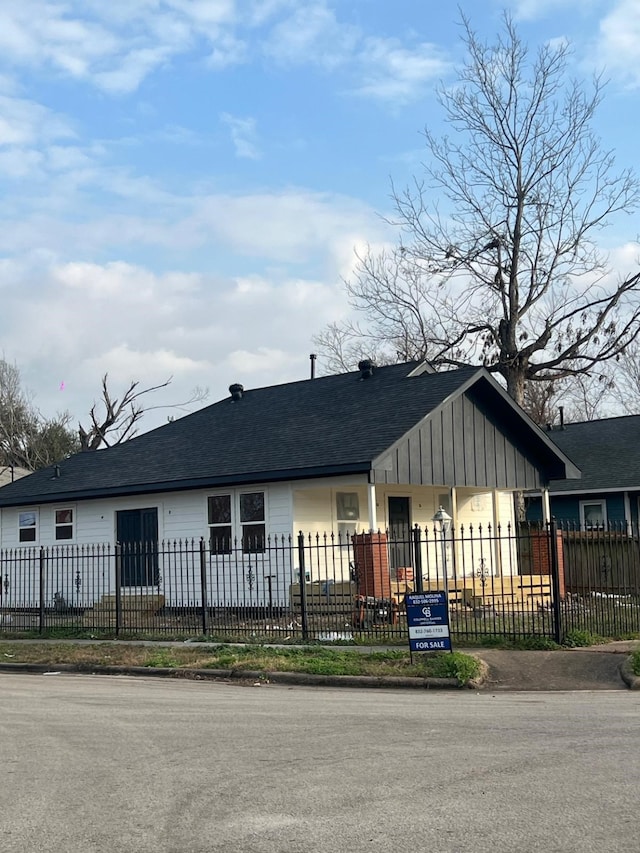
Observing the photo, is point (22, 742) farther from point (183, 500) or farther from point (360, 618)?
point (183, 500)

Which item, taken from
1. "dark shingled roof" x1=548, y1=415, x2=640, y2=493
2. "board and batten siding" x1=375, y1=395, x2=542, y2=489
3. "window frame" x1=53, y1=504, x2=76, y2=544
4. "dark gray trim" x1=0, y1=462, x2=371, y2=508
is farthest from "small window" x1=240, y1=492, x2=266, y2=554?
"dark shingled roof" x1=548, y1=415, x2=640, y2=493

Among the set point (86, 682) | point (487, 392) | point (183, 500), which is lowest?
point (86, 682)

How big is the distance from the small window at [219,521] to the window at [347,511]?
8.27ft

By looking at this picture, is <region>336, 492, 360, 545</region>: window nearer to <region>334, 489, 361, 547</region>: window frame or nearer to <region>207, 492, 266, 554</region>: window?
<region>334, 489, 361, 547</region>: window frame

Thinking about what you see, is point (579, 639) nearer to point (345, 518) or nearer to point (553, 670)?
point (553, 670)

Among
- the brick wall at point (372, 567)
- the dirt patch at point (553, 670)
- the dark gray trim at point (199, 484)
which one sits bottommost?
the dirt patch at point (553, 670)

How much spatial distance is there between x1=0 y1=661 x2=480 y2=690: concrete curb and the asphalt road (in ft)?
2.98

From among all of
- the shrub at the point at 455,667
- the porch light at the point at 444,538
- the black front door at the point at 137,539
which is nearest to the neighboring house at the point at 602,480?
the porch light at the point at 444,538

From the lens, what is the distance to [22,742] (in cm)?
951

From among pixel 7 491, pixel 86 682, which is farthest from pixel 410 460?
pixel 7 491

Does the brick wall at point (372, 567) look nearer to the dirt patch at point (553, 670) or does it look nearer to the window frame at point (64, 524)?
the dirt patch at point (553, 670)

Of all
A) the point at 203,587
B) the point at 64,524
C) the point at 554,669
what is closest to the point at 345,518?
the point at 203,587

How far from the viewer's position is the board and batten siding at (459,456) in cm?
2177

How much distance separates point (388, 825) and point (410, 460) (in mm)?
15948
